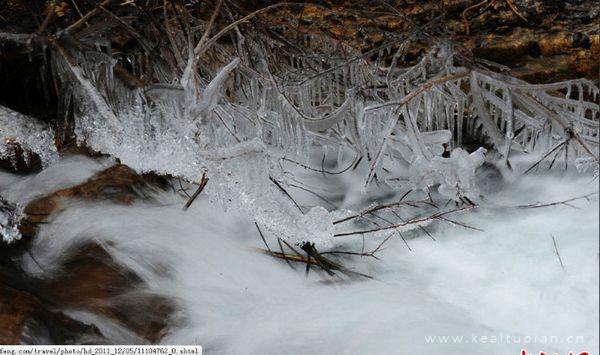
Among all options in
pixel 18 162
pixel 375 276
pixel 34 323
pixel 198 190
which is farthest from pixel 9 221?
pixel 375 276

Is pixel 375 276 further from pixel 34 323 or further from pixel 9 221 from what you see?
pixel 9 221

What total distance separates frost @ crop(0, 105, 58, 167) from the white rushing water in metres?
0.06

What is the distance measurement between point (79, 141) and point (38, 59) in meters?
0.38

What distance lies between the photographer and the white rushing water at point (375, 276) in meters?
1.80

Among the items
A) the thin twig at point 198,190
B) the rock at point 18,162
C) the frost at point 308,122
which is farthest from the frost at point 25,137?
the thin twig at point 198,190

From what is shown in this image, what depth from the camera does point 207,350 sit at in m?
1.84

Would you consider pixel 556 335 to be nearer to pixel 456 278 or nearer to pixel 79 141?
pixel 456 278

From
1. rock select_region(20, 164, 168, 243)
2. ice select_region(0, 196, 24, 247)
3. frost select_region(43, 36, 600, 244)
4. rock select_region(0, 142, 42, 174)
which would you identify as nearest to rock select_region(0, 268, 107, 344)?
ice select_region(0, 196, 24, 247)

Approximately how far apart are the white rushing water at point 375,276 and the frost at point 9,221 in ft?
0.22

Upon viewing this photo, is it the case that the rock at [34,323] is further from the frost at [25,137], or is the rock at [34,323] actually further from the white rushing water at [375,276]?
the frost at [25,137]

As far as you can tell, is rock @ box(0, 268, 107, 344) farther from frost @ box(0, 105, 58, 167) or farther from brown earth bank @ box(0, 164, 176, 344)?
frost @ box(0, 105, 58, 167)

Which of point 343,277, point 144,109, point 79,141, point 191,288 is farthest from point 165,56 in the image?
point 343,277

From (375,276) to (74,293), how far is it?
1.00 m

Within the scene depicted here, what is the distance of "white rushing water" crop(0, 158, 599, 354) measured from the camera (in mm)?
1796
